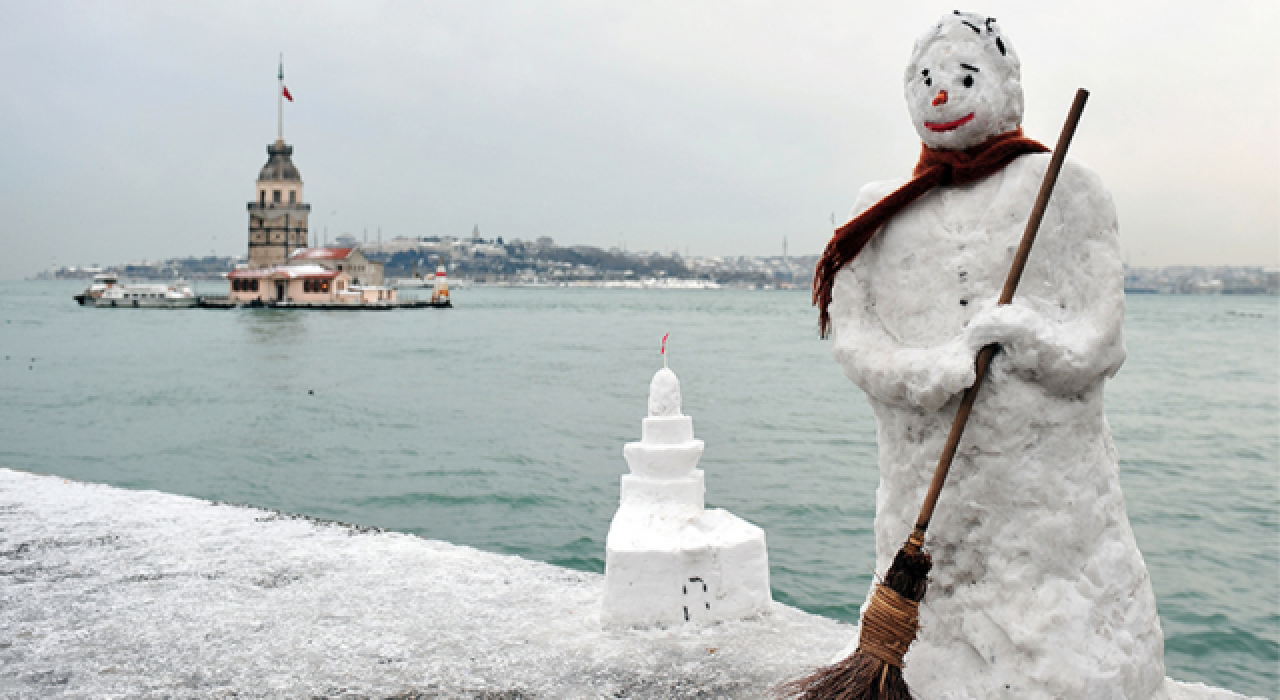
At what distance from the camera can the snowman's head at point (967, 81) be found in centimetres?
339

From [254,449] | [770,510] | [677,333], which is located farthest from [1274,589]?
[677,333]

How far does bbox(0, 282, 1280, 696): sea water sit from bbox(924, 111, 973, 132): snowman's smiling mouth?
314cm

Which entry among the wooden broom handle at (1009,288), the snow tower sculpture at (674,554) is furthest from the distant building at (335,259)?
the wooden broom handle at (1009,288)

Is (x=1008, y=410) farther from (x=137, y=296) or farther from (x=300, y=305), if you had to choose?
(x=137, y=296)

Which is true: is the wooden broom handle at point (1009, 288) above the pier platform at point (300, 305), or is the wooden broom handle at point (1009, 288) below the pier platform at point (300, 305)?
above

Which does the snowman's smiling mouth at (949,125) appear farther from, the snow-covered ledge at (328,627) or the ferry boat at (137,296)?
the ferry boat at (137,296)

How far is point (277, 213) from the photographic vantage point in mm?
92188

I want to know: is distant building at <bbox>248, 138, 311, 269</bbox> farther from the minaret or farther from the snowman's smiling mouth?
the snowman's smiling mouth

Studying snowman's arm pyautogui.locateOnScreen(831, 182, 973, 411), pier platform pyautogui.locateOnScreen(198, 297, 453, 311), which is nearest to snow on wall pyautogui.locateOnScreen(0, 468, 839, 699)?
snowman's arm pyautogui.locateOnScreen(831, 182, 973, 411)

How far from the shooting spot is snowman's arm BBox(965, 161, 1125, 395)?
3.20 meters

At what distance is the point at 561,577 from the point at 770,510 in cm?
932

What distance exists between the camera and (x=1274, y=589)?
1144 cm

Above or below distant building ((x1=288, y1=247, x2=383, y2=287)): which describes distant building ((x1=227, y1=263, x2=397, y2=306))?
below

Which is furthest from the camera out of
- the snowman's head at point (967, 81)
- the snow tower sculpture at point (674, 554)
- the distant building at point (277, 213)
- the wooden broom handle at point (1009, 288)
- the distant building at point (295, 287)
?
the distant building at point (277, 213)
